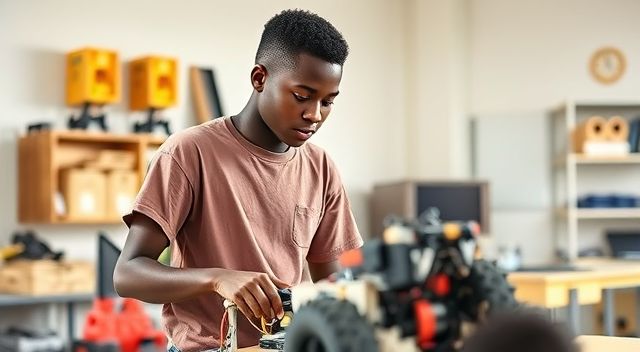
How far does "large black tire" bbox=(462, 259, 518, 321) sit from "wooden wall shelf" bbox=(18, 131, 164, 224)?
4.59 meters

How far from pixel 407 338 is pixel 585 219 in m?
6.47

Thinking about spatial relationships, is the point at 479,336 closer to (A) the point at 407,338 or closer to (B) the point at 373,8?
(A) the point at 407,338

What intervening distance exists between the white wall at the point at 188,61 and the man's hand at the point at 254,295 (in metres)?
4.46

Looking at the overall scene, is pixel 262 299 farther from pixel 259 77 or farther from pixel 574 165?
pixel 574 165

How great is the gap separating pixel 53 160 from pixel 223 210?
388 cm

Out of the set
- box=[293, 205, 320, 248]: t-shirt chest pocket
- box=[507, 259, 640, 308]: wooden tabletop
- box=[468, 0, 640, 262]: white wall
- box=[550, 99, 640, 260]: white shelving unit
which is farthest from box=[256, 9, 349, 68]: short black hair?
box=[468, 0, 640, 262]: white wall

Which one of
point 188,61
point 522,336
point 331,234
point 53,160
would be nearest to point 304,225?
point 331,234

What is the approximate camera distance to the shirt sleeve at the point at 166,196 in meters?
1.59

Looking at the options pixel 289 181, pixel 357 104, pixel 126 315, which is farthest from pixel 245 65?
pixel 289 181

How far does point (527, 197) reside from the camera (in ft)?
23.9

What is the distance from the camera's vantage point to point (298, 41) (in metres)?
1.67

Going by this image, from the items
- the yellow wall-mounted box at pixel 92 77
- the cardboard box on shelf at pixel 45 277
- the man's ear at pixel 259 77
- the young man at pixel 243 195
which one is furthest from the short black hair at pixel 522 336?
the yellow wall-mounted box at pixel 92 77

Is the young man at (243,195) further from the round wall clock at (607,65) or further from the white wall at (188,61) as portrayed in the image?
the round wall clock at (607,65)

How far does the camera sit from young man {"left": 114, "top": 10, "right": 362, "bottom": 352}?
159 cm
